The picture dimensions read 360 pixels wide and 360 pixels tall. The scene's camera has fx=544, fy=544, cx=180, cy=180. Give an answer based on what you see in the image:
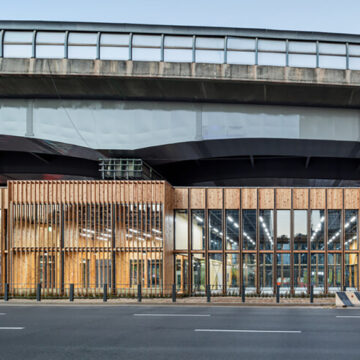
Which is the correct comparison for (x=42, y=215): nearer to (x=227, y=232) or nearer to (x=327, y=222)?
(x=227, y=232)

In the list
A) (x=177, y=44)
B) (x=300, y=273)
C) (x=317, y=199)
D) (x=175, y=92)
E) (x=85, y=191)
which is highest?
(x=177, y=44)

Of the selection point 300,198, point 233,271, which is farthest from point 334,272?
point 233,271

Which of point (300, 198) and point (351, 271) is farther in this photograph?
point (300, 198)

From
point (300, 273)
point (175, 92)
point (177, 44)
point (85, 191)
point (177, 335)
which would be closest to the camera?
point (177, 335)

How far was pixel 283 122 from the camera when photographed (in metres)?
30.0

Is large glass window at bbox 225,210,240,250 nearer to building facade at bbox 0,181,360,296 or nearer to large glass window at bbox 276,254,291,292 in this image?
building facade at bbox 0,181,360,296

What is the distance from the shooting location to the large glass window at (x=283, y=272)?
28486 millimetres

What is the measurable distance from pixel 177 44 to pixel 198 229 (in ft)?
32.3

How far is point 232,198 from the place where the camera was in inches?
1140

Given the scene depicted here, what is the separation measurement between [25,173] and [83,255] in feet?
33.4

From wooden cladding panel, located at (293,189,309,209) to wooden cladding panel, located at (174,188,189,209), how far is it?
575cm

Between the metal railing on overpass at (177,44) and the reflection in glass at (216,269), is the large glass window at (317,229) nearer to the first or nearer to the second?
the reflection in glass at (216,269)

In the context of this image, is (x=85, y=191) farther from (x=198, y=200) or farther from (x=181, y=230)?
(x=198, y=200)

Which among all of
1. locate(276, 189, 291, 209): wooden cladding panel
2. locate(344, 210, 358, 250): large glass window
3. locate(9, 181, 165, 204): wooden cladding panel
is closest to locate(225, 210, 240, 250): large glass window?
locate(276, 189, 291, 209): wooden cladding panel
